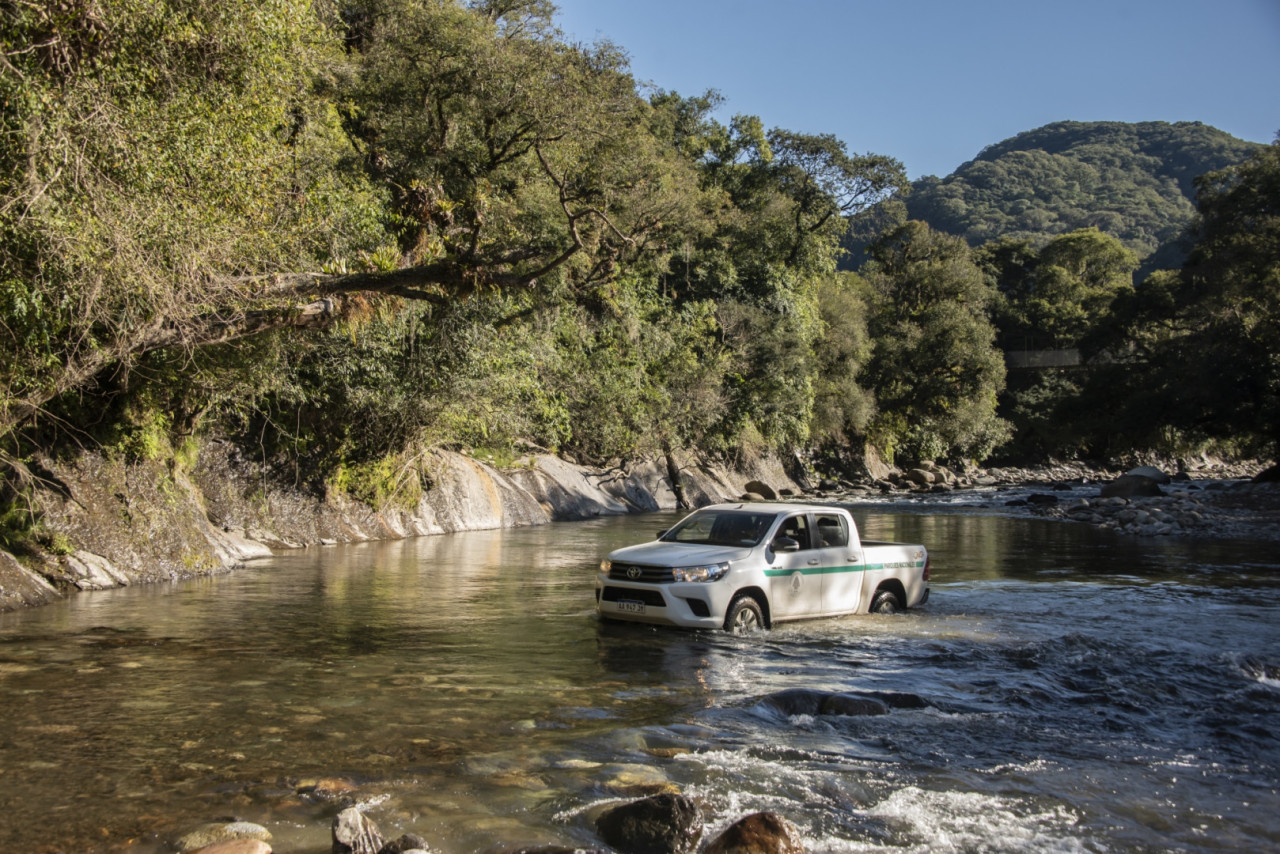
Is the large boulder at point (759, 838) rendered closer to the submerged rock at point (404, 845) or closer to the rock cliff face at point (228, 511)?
the submerged rock at point (404, 845)

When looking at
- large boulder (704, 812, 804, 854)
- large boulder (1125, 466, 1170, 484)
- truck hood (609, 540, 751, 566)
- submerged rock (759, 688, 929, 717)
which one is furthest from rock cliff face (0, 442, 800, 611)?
large boulder (1125, 466, 1170, 484)

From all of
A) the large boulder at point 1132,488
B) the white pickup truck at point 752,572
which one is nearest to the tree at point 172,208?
the white pickup truck at point 752,572

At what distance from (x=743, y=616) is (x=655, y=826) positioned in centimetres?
558

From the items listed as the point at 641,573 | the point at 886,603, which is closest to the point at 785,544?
the point at 641,573

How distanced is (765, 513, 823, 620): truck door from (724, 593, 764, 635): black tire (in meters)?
0.22

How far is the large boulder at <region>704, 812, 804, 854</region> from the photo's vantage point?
4.49m

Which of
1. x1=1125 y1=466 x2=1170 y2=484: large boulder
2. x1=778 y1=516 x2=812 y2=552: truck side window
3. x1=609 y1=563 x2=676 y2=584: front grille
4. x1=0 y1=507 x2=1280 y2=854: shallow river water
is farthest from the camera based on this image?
x1=1125 y1=466 x2=1170 y2=484: large boulder

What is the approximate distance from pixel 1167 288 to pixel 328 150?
124ft

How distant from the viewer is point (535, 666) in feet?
28.6

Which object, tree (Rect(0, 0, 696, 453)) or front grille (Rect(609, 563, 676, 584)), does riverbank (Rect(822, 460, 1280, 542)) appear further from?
tree (Rect(0, 0, 696, 453))

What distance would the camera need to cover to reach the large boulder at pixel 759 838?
4488 millimetres

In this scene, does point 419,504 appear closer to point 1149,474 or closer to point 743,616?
point 743,616

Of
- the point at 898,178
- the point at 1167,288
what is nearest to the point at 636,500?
the point at 898,178

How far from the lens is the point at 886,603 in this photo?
39.3ft
